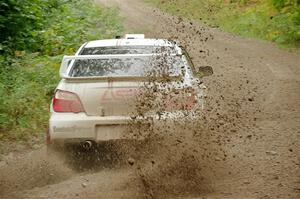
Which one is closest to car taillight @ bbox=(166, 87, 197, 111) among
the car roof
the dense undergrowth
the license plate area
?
the license plate area

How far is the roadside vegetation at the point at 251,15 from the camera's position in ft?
55.1

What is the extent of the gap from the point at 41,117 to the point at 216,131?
9.87 ft

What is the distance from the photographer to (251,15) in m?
19.8

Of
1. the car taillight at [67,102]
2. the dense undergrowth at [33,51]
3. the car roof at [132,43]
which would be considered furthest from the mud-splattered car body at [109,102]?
the dense undergrowth at [33,51]

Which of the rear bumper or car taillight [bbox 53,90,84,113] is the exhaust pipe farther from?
car taillight [bbox 53,90,84,113]

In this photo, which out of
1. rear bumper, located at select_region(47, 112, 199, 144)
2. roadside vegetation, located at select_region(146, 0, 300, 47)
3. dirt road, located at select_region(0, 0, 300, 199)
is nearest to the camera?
dirt road, located at select_region(0, 0, 300, 199)

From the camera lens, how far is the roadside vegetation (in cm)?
1678

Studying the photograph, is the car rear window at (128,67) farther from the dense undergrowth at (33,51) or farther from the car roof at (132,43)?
the dense undergrowth at (33,51)

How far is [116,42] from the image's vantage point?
7000mm

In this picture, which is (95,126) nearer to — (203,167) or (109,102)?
(109,102)

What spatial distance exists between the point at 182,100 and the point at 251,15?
49.0 feet

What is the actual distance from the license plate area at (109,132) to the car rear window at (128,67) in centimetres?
66

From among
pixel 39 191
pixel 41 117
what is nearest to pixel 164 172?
pixel 39 191

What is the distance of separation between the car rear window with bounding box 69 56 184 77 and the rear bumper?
57cm
